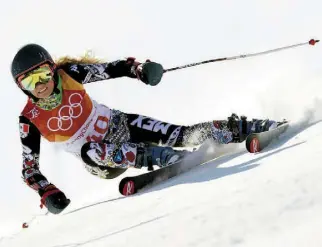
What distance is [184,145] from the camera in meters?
4.89

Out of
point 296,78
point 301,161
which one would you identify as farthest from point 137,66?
point 296,78

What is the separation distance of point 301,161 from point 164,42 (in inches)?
400

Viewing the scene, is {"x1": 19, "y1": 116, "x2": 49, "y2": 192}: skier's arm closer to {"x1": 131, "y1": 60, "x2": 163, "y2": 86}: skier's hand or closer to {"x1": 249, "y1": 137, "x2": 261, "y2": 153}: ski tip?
{"x1": 131, "y1": 60, "x2": 163, "y2": 86}: skier's hand

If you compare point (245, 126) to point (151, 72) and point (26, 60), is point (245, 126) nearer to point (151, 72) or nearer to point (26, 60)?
point (151, 72)

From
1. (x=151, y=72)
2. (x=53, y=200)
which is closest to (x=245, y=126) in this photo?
(x=151, y=72)

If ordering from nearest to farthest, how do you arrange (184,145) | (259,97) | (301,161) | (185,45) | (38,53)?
1. (301,161)
2. (38,53)
3. (184,145)
4. (259,97)
5. (185,45)

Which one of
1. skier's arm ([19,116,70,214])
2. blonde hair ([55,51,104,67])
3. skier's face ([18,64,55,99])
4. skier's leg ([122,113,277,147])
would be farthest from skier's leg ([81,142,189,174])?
blonde hair ([55,51,104,67])

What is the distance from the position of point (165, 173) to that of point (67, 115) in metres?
0.87

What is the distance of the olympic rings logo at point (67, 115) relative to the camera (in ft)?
15.5

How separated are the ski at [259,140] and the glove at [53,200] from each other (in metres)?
1.29

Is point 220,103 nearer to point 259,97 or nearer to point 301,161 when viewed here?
point 259,97

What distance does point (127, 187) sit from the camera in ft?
14.3

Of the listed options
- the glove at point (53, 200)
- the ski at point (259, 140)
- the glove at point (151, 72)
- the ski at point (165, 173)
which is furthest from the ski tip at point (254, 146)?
the glove at point (53, 200)

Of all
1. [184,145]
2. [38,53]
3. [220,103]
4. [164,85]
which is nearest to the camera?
[38,53]
